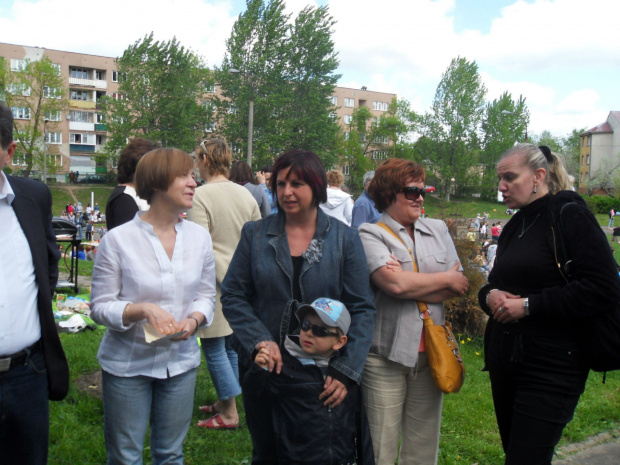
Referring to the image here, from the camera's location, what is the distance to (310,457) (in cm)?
236

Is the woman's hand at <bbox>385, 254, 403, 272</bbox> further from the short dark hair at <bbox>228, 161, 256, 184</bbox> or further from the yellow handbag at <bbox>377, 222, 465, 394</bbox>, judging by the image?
the short dark hair at <bbox>228, 161, 256, 184</bbox>

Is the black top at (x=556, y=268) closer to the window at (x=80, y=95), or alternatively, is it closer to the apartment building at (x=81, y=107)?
the apartment building at (x=81, y=107)

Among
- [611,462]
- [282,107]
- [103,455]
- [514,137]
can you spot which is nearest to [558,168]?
[611,462]

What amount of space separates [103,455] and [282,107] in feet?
144

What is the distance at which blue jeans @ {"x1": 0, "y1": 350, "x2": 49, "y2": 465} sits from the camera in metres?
2.19

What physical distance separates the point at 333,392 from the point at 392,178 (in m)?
1.31

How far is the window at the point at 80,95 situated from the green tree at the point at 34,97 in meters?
16.1

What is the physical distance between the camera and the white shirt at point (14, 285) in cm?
217

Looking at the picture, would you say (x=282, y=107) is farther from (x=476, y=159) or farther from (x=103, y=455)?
(x=103, y=455)

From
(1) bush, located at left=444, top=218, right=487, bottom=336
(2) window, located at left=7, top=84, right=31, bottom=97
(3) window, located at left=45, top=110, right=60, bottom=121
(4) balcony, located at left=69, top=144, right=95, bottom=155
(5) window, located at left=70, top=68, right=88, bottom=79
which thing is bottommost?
(1) bush, located at left=444, top=218, right=487, bottom=336

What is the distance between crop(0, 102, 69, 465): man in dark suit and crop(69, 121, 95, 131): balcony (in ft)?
240

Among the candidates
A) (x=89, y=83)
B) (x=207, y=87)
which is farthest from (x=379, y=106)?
(x=89, y=83)

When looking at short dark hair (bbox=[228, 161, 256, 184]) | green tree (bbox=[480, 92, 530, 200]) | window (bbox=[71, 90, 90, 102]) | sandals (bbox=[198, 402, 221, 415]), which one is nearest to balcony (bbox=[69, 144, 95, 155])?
window (bbox=[71, 90, 90, 102])

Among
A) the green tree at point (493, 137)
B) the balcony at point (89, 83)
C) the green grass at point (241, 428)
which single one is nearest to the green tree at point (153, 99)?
the balcony at point (89, 83)
